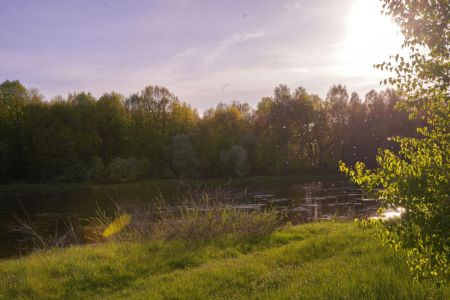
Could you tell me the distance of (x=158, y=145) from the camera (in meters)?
71.2

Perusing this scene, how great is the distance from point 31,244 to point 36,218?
32.9 feet

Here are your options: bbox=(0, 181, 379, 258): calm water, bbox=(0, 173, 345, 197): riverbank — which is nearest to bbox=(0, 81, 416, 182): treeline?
bbox=(0, 173, 345, 197): riverbank

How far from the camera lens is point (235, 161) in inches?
2643

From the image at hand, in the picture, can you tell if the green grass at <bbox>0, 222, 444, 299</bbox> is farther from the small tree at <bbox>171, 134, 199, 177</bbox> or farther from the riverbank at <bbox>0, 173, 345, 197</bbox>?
the small tree at <bbox>171, 134, 199, 177</bbox>

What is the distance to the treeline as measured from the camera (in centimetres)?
6331

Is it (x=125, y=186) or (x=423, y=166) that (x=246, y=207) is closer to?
(x=423, y=166)

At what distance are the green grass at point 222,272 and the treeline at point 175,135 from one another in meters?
48.2

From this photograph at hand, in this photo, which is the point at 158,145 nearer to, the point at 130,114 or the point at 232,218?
the point at 130,114

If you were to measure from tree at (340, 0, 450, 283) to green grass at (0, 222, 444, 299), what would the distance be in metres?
1.15

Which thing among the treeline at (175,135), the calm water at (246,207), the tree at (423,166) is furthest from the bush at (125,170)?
the tree at (423,166)

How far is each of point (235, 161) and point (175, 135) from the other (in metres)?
13.4

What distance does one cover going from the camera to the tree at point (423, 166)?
5008mm

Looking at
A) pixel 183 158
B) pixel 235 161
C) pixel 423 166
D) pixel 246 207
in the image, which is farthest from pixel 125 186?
pixel 423 166

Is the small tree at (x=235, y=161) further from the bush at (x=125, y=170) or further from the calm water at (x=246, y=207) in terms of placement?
the calm water at (x=246, y=207)
